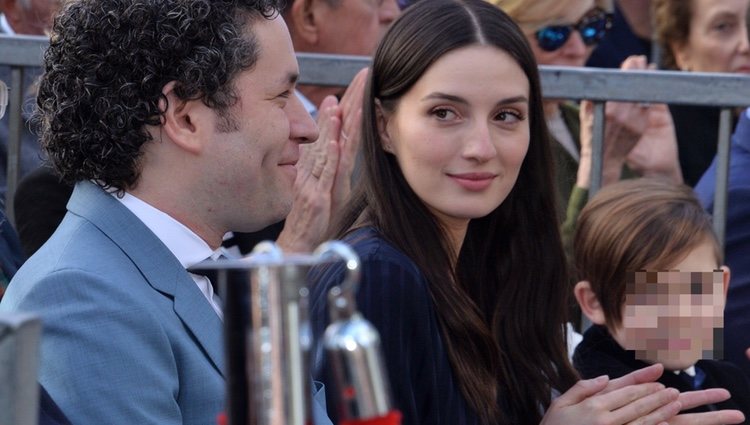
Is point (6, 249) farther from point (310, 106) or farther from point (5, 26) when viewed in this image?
point (5, 26)

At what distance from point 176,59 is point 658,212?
4.72 feet

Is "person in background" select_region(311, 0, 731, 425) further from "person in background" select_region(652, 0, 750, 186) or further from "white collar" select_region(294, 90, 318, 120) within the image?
"person in background" select_region(652, 0, 750, 186)

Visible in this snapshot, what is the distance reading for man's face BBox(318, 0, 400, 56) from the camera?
448 centimetres

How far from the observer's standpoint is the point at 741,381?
10.9ft

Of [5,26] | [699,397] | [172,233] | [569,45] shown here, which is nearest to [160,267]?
[172,233]

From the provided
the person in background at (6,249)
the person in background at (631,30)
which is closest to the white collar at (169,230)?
the person in background at (6,249)

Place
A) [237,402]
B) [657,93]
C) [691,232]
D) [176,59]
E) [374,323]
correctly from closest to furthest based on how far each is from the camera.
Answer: [237,402]
[176,59]
[374,323]
[691,232]
[657,93]

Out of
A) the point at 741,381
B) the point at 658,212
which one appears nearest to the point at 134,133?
the point at 658,212

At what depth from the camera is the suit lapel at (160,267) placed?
2271 mm

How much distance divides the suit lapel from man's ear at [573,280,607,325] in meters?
1.27

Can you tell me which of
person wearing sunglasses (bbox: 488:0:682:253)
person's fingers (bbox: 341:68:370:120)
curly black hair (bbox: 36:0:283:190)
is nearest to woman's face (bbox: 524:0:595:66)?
person wearing sunglasses (bbox: 488:0:682:253)

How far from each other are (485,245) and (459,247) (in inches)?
5.0

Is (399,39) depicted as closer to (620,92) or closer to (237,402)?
(620,92)

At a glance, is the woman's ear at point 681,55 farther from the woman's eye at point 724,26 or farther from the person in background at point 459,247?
the person in background at point 459,247
